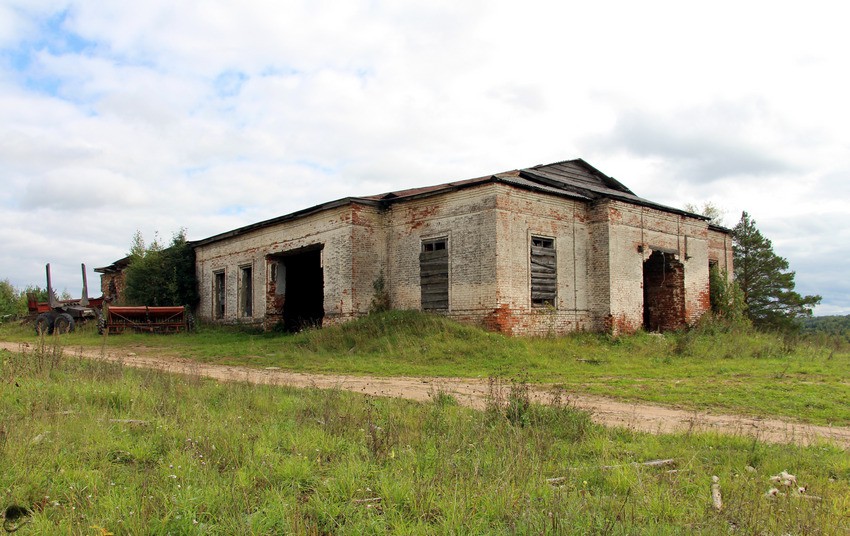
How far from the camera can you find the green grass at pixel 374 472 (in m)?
3.53

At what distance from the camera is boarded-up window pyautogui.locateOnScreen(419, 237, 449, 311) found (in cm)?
1756

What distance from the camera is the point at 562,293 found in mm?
17766

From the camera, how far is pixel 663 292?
2069 cm

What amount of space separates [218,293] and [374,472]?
23.8 meters

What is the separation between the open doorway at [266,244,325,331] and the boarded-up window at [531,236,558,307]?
328 inches

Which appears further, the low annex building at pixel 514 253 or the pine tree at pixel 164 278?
the pine tree at pixel 164 278

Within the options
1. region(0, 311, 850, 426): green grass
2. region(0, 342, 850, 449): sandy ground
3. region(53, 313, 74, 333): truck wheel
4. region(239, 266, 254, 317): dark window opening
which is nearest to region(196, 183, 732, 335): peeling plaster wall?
region(0, 311, 850, 426): green grass

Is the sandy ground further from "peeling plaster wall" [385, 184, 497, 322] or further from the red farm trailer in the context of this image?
the red farm trailer

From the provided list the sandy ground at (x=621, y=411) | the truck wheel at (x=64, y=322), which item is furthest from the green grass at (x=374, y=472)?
the truck wheel at (x=64, y=322)

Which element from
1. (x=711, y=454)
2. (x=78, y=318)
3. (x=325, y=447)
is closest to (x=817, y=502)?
(x=711, y=454)

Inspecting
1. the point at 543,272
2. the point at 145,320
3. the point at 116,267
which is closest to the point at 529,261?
the point at 543,272

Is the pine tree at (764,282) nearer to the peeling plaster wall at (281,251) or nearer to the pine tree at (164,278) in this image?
the peeling plaster wall at (281,251)

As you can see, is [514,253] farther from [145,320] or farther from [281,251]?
[145,320]

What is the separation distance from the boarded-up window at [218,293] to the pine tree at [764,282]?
2363cm
